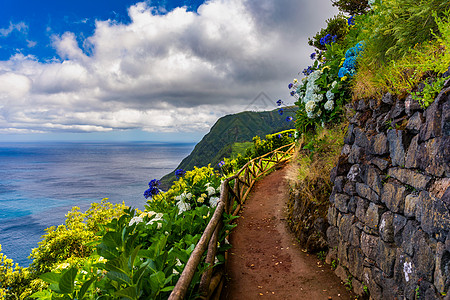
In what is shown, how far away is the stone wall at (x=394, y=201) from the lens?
7.59ft

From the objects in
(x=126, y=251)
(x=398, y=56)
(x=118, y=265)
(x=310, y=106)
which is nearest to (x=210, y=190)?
(x=310, y=106)

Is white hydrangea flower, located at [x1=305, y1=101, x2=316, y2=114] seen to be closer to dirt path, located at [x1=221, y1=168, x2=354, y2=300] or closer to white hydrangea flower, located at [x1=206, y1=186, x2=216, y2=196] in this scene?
dirt path, located at [x1=221, y1=168, x2=354, y2=300]

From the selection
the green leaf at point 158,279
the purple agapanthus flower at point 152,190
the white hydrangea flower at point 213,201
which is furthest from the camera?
the purple agapanthus flower at point 152,190

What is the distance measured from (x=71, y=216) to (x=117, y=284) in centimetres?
1076

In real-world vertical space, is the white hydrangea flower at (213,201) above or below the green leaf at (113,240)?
below

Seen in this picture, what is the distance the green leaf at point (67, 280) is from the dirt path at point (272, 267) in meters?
2.65

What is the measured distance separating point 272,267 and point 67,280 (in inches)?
151

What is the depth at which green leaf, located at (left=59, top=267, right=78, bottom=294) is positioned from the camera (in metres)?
1.85

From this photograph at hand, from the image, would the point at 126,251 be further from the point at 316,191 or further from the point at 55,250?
the point at 55,250

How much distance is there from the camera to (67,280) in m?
1.86

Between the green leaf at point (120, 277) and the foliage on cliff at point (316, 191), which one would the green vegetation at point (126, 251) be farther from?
the foliage on cliff at point (316, 191)

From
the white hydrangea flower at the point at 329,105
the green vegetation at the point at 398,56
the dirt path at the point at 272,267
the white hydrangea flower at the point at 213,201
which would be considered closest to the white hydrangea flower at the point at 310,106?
the green vegetation at the point at 398,56

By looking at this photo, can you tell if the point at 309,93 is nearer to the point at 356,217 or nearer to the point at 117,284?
the point at 356,217

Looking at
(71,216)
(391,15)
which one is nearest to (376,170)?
(391,15)
